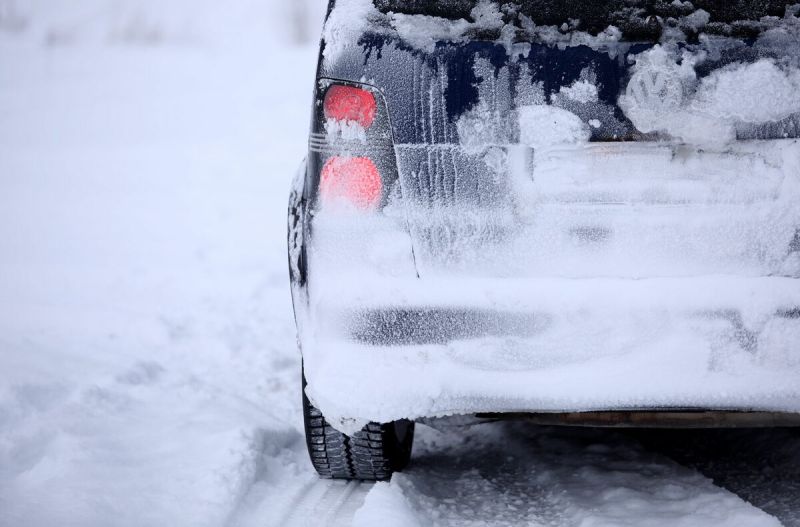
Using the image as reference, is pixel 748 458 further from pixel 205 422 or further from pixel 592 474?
pixel 205 422

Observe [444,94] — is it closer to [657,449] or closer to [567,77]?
[567,77]

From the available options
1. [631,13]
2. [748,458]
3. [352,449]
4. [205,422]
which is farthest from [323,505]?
[631,13]

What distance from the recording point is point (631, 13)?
79.0 inches

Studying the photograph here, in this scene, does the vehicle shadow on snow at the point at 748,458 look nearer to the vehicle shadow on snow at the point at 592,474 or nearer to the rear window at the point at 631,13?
the vehicle shadow on snow at the point at 592,474

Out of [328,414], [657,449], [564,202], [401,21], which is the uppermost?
[401,21]

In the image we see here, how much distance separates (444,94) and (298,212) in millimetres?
592

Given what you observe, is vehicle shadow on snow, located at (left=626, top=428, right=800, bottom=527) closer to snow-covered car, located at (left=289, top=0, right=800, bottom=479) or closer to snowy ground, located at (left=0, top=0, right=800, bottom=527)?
snowy ground, located at (left=0, top=0, right=800, bottom=527)

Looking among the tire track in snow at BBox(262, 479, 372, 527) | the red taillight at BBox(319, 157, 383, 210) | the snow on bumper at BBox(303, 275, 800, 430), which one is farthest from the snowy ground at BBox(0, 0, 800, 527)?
the red taillight at BBox(319, 157, 383, 210)

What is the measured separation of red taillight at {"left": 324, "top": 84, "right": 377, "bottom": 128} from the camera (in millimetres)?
2018

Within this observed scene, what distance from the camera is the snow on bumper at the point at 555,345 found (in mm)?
1907

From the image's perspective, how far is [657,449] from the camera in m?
3.01

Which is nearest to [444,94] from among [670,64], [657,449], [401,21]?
[401,21]

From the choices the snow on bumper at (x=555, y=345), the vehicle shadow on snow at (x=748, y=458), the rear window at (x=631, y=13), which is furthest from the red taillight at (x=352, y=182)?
the vehicle shadow on snow at (x=748, y=458)

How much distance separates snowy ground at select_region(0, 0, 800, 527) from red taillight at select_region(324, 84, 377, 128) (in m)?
1.13
